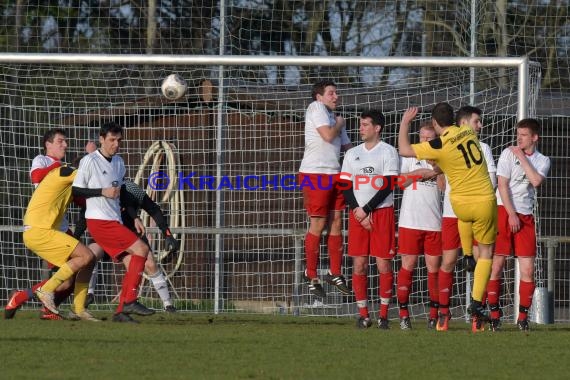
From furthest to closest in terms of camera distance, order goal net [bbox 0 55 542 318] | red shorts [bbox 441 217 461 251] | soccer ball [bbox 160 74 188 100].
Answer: goal net [bbox 0 55 542 318]
soccer ball [bbox 160 74 188 100]
red shorts [bbox 441 217 461 251]

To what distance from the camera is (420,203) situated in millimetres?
11992

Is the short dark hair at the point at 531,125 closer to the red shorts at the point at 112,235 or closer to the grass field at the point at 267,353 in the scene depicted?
the grass field at the point at 267,353

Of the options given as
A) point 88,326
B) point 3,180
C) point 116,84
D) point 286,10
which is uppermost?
point 286,10

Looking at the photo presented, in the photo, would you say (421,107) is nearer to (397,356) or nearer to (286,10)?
(286,10)

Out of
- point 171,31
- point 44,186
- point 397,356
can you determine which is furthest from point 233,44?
point 397,356

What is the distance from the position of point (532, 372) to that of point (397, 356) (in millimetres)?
1117

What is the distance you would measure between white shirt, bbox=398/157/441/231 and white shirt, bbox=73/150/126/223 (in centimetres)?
284

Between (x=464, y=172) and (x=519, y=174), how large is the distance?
114 cm

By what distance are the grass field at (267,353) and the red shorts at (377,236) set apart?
2.53 ft

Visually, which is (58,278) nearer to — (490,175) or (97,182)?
(97,182)

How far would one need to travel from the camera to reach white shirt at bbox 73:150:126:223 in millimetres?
11969

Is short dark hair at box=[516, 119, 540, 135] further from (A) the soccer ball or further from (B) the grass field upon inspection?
(A) the soccer ball

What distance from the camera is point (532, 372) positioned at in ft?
26.7

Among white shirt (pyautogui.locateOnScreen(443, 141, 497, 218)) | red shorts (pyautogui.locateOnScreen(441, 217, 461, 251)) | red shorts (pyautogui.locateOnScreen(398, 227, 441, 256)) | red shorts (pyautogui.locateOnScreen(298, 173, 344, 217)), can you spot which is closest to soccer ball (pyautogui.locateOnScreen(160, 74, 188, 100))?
red shorts (pyautogui.locateOnScreen(298, 173, 344, 217))
